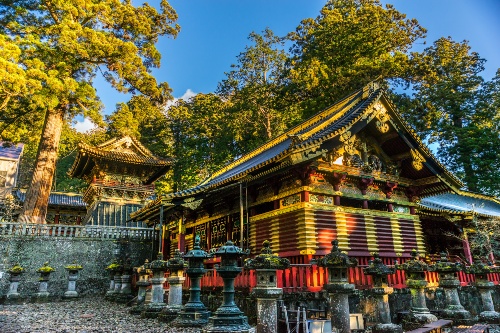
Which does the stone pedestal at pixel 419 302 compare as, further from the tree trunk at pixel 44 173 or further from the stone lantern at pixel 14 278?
the tree trunk at pixel 44 173

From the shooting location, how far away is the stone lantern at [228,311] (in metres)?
6.90

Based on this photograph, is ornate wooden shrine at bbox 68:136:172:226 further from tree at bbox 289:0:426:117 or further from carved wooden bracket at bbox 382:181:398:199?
carved wooden bracket at bbox 382:181:398:199

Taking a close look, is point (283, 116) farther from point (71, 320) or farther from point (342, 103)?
point (71, 320)

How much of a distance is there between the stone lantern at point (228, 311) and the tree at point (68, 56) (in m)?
18.2

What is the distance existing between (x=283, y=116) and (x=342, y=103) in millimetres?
16689

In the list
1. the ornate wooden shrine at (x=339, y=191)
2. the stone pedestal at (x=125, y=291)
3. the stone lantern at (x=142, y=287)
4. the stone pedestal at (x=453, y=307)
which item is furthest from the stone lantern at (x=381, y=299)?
the stone pedestal at (x=125, y=291)

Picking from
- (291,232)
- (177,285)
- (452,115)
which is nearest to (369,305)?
(291,232)

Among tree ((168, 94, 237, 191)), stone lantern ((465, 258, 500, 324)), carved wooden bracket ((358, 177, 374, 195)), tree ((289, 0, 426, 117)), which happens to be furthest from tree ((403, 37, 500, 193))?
stone lantern ((465, 258, 500, 324))

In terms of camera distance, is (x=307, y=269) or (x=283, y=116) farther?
(x=283, y=116)

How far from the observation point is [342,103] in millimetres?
19219

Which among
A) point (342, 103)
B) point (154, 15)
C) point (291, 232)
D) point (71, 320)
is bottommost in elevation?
point (71, 320)

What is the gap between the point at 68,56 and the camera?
22.3 meters

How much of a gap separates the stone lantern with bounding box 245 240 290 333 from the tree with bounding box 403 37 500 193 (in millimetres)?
32100

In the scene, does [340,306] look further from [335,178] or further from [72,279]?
[72,279]
